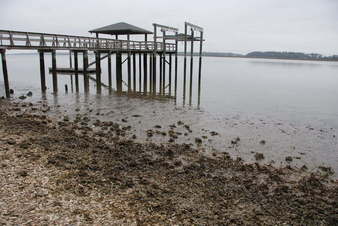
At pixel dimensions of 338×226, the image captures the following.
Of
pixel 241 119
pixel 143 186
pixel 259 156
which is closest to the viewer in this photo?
pixel 143 186

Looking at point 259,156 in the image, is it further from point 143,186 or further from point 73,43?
point 73,43

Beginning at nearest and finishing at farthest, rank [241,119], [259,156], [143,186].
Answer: [143,186] → [259,156] → [241,119]

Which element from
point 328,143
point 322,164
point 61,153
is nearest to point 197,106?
point 328,143

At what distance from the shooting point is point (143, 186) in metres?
6.71

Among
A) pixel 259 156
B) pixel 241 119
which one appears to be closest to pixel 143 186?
pixel 259 156

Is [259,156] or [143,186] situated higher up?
[143,186]

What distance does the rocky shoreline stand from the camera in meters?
5.37

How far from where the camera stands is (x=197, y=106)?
20.2m

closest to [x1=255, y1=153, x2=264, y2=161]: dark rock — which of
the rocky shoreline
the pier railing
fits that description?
the rocky shoreline

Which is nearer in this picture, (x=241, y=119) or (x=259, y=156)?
(x=259, y=156)

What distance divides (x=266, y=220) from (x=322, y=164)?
519cm

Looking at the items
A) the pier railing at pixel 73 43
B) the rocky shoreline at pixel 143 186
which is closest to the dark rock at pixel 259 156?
the rocky shoreline at pixel 143 186

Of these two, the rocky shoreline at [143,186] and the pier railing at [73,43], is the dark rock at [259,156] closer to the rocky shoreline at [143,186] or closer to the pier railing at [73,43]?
the rocky shoreline at [143,186]

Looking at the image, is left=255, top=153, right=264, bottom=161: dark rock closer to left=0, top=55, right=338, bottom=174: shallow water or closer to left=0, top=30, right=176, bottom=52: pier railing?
left=0, top=55, right=338, bottom=174: shallow water
